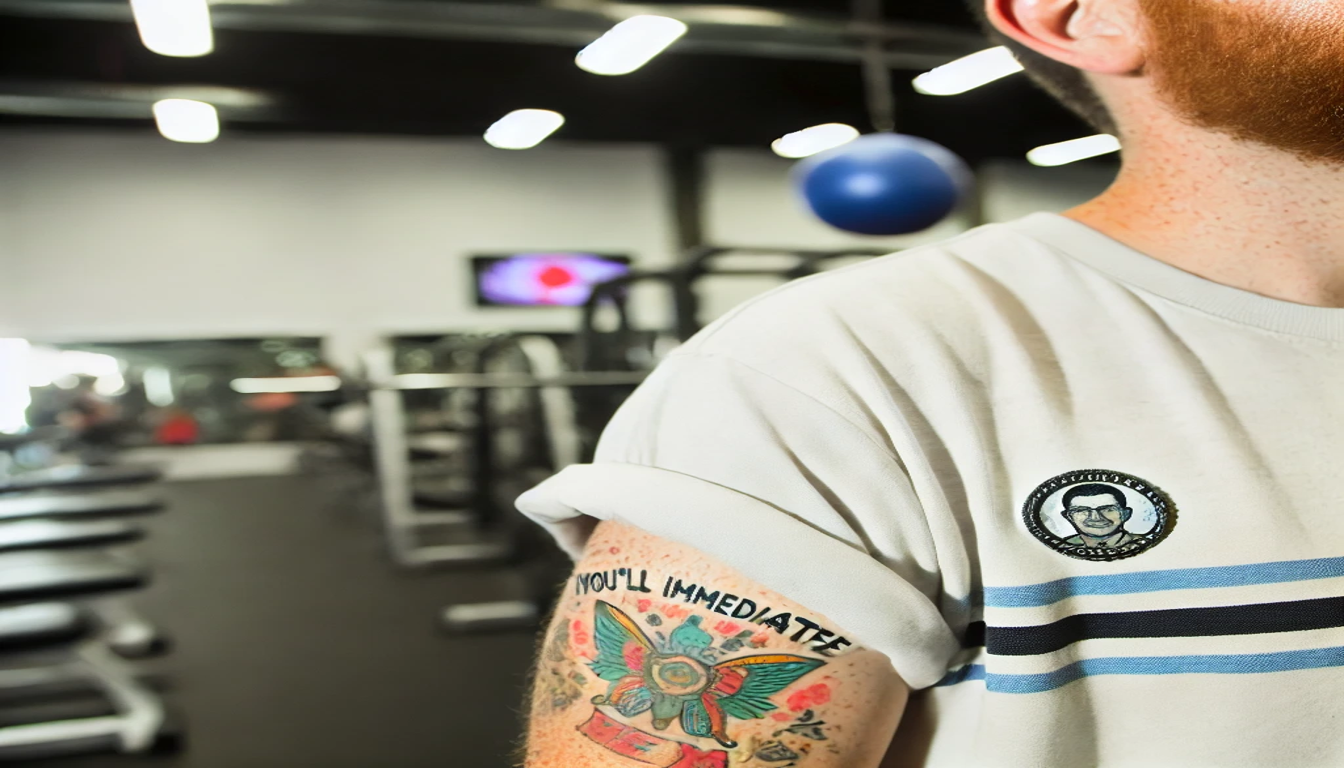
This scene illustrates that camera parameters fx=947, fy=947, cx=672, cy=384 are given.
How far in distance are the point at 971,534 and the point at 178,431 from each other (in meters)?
4.09

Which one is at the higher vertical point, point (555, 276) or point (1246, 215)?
point (555, 276)

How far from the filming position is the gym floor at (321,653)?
7.08ft

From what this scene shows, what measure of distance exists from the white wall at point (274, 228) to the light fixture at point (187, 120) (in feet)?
0.16

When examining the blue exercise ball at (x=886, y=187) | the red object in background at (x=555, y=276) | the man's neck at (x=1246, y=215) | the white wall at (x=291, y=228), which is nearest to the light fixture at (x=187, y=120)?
the white wall at (x=291, y=228)

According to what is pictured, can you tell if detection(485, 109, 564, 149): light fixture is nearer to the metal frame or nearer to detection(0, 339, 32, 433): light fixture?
detection(0, 339, 32, 433): light fixture

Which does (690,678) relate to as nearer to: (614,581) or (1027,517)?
(614,581)

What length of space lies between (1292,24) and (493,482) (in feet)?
10.6

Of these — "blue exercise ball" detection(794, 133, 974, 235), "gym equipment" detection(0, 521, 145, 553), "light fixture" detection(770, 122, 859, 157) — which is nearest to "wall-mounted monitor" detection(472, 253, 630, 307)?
"light fixture" detection(770, 122, 859, 157)

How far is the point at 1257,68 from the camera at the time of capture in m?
0.48

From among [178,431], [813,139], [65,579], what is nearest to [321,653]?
[65,579]

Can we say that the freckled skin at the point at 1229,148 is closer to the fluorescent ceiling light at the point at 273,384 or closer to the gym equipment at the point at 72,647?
the gym equipment at the point at 72,647

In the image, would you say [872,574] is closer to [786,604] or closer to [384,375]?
[786,604]

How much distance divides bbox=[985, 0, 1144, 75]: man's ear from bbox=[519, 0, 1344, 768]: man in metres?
0.05

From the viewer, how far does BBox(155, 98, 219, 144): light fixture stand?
3898 mm
